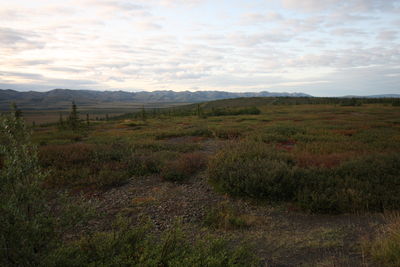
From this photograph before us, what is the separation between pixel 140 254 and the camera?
461 centimetres

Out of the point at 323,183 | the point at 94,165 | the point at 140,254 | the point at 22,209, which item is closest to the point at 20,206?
the point at 22,209

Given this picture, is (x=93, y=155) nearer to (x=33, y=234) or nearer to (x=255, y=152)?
(x=255, y=152)

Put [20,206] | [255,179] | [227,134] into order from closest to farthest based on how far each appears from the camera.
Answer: [20,206], [255,179], [227,134]

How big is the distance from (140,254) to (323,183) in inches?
254

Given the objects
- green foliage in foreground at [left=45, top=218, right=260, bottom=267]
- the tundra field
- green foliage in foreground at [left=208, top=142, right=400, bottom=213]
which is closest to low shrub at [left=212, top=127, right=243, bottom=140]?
the tundra field

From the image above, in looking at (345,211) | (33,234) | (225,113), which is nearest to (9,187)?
(33,234)

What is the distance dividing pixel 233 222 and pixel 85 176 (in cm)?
717

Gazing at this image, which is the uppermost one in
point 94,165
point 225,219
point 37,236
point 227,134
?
point 37,236

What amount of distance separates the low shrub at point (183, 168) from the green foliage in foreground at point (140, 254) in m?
5.52

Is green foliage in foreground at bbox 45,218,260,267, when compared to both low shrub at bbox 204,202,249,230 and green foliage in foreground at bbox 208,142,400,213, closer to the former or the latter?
low shrub at bbox 204,202,249,230

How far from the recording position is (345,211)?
720cm

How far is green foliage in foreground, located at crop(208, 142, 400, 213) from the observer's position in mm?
7309

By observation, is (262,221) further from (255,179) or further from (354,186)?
(354,186)

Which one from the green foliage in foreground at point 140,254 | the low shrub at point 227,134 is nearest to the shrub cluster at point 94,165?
the green foliage in foreground at point 140,254
